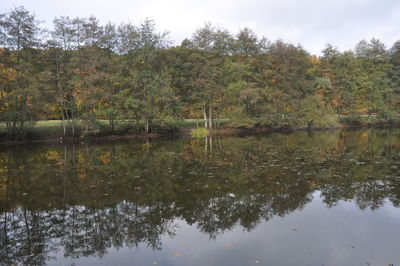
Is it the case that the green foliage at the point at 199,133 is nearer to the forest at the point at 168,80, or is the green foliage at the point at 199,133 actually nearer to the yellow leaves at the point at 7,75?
the forest at the point at 168,80

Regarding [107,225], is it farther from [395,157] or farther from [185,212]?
[395,157]

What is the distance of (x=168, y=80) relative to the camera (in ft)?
113

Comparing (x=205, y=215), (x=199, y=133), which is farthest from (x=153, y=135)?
(x=205, y=215)

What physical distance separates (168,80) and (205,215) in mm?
28821

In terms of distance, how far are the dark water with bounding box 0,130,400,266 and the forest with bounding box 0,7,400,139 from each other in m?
17.7

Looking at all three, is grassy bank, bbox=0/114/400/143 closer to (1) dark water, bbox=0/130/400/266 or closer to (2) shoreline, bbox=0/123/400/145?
(2) shoreline, bbox=0/123/400/145

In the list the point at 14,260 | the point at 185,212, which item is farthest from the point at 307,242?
the point at 14,260

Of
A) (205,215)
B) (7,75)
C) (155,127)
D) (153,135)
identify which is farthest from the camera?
(155,127)

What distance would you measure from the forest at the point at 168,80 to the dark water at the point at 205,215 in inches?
698

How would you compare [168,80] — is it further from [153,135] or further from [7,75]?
[7,75]

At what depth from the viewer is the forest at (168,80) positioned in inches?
1071

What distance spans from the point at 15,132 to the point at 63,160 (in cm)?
1541

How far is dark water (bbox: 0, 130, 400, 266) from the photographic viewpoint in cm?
539

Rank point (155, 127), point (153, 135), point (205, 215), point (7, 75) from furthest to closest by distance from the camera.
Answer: point (155, 127) → point (153, 135) → point (7, 75) → point (205, 215)
